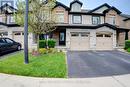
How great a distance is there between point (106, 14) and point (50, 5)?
1554 cm

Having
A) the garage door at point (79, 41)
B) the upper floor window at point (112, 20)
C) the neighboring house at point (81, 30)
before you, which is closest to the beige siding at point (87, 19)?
the neighboring house at point (81, 30)

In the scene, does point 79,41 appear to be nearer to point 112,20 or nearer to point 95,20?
point 95,20

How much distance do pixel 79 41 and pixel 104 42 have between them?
3.86 meters

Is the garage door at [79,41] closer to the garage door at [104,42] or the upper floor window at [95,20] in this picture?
the garage door at [104,42]

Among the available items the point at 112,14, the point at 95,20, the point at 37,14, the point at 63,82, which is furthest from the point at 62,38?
the point at 63,82

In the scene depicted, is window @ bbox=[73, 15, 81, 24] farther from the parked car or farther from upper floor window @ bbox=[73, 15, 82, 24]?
the parked car

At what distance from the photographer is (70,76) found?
33.6 feet

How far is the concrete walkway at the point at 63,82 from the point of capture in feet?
27.8

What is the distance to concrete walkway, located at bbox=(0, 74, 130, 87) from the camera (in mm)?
8469

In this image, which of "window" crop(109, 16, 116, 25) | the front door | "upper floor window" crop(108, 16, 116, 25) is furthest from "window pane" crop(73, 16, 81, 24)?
"window" crop(109, 16, 116, 25)

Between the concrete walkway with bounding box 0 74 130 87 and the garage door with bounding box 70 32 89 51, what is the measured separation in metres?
17.9

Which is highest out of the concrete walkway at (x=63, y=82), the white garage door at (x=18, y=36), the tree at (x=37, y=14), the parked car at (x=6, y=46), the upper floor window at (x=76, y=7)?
the upper floor window at (x=76, y=7)

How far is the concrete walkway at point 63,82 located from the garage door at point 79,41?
1795 cm

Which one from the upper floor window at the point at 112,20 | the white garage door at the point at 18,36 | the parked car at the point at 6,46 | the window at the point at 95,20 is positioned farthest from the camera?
the upper floor window at the point at 112,20
